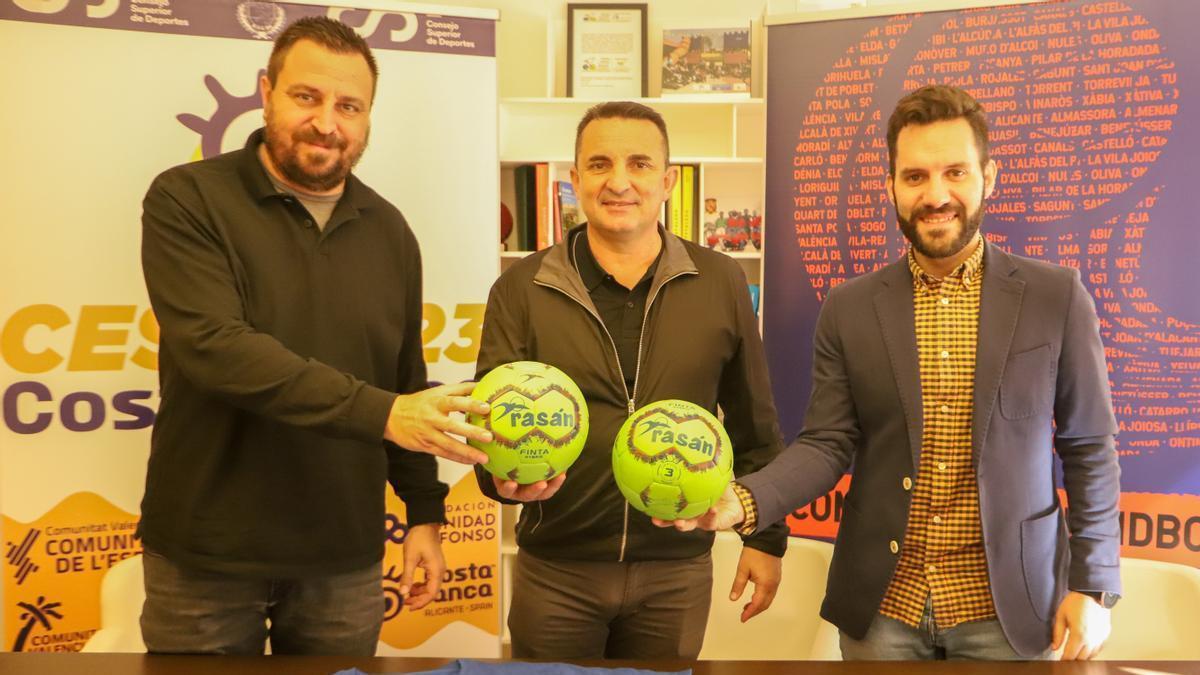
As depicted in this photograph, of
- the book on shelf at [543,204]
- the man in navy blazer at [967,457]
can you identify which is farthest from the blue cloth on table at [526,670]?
the book on shelf at [543,204]

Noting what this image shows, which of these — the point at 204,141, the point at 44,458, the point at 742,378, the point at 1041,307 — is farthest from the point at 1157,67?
the point at 44,458

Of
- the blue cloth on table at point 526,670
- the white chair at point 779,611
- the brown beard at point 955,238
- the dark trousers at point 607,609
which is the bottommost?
the white chair at point 779,611

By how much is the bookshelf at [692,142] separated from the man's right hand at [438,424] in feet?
7.83

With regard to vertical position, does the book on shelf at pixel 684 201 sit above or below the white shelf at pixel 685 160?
below

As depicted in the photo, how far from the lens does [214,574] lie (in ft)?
6.02

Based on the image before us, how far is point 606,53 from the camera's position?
4031 mm

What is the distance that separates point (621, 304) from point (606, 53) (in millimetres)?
2268

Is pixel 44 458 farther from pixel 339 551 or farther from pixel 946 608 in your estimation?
pixel 946 608

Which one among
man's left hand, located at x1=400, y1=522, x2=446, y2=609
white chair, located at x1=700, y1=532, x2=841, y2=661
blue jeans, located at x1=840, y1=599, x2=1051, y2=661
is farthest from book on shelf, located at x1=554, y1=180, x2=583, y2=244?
blue jeans, located at x1=840, y1=599, x2=1051, y2=661

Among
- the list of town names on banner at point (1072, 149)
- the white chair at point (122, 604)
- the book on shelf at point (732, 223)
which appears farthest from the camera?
the book on shelf at point (732, 223)

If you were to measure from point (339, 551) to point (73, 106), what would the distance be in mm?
1892

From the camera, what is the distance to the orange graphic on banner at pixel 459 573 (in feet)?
10.6

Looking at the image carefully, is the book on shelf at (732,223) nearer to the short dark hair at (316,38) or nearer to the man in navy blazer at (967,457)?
the man in navy blazer at (967,457)

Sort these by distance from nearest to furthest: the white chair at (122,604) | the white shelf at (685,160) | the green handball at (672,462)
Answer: the green handball at (672,462) → the white chair at (122,604) → the white shelf at (685,160)
